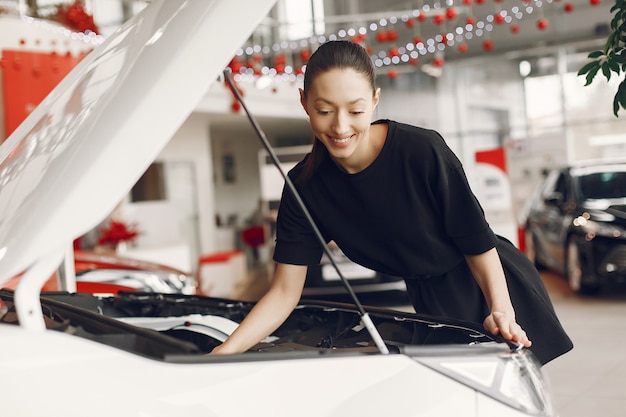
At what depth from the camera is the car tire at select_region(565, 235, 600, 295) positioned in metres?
8.31

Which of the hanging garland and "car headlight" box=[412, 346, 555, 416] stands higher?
the hanging garland

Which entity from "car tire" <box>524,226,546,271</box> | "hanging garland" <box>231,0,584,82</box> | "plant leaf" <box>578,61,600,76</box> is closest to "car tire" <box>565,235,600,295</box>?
"car tire" <box>524,226,546,271</box>

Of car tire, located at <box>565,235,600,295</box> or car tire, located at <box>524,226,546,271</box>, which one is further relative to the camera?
car tire, located at <box>524,226,546,271</box>

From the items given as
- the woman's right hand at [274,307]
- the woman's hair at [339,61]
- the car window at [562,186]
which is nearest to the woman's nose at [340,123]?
the woman's hair at [339,61]

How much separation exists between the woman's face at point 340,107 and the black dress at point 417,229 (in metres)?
0.18

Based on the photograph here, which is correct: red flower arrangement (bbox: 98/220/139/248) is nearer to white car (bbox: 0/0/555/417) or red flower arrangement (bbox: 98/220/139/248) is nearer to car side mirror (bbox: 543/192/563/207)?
car side mirror (bbox: 543/192/563/207)

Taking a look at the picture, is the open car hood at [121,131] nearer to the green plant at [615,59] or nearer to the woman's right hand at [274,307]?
the woman's right hand at [274,307]

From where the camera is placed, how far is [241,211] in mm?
20484

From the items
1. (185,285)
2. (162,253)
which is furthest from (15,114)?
(185,285)

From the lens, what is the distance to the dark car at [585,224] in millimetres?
7898

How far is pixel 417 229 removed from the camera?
2.00 metres

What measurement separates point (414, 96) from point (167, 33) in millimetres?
18647

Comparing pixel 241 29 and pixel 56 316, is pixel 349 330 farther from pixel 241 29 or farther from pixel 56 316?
pixel 241 29

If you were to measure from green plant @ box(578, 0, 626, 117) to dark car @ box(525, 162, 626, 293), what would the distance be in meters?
5.37
